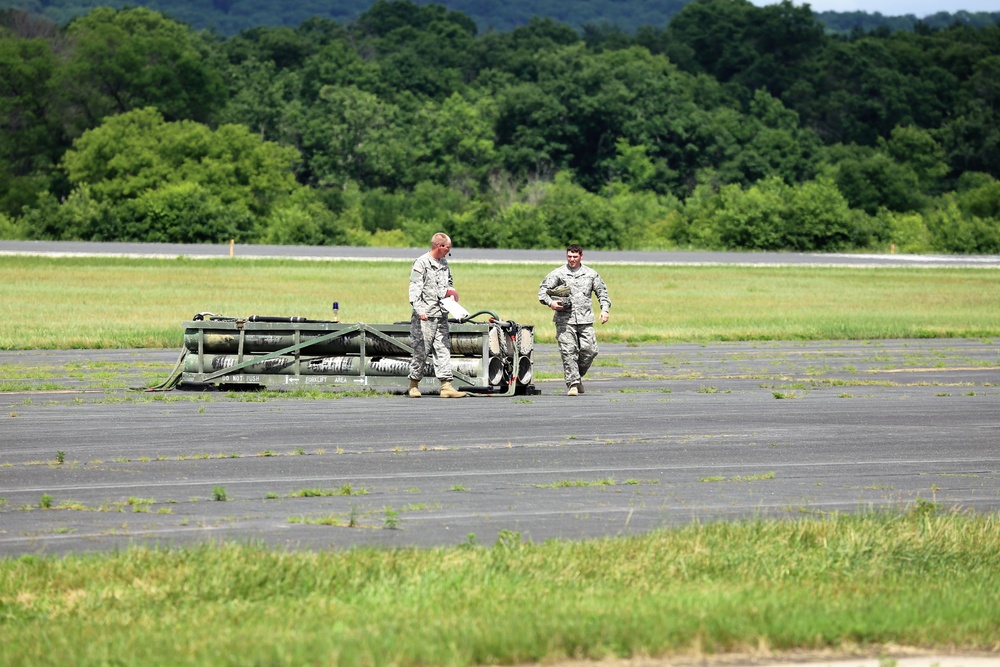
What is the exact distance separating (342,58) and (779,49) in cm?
5527

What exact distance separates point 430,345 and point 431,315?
0.42 metres

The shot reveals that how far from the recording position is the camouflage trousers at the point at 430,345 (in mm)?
17797

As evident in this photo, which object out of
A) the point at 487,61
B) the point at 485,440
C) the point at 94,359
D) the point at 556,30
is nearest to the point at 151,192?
the point at 94,359

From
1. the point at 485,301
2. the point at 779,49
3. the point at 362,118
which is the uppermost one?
the point at 779,49

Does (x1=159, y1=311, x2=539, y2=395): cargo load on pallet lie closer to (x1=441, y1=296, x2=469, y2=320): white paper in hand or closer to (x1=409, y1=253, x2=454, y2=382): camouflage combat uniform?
(x1=441, y1=296, x2=469, y2=320): white paper in hand

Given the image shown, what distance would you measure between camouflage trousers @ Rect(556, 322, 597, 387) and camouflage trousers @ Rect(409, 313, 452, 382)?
1.60 m

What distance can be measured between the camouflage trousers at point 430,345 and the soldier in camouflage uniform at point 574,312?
1489mm

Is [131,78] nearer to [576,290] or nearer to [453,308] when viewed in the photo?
[576,290]

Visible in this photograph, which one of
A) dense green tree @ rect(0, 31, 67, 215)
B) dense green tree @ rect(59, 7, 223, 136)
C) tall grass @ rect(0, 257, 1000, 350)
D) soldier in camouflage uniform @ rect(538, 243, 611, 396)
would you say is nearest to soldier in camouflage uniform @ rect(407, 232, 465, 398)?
soldier in camouflage uniform @ rect(538, 243, 611, 396)

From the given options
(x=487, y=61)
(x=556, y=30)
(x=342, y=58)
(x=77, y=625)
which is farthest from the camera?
(x=556, y=30)

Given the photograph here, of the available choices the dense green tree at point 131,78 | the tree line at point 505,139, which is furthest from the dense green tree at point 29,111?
the dense green tree at point 131,78

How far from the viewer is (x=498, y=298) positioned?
4403 cm

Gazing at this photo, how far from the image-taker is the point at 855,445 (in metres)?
13.9

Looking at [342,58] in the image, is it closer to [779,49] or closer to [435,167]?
[435,167]
